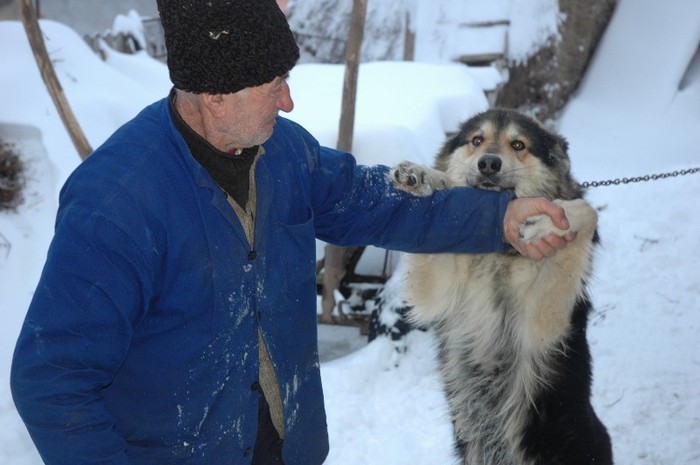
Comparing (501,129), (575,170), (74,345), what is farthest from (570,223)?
(575,170)

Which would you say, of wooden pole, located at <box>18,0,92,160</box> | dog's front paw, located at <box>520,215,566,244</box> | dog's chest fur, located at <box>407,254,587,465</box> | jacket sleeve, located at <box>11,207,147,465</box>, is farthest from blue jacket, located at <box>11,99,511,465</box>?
wooden pole, located at <box>18,0,92,160</box>

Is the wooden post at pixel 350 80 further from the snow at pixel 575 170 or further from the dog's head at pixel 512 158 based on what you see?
the dog's head at pixel 512 158

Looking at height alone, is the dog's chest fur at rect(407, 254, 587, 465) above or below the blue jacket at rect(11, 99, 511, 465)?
below

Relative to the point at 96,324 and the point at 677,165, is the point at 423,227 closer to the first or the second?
the point at 96,324

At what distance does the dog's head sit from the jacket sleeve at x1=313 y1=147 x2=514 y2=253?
47 centimetres

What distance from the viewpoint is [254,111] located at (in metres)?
1.89

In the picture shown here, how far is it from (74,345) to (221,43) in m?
0.86

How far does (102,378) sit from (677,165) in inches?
311

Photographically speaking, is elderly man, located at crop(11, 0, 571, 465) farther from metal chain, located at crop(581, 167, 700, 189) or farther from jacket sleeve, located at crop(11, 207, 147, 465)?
metal chain, located at crop(581, 167, 700, 189)

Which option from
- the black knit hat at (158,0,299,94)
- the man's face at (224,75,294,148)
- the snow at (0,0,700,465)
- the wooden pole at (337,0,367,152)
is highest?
the black knit hat at (158,0,299,94)

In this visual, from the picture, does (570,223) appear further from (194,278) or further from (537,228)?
(194,278)

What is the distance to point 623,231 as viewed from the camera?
6.73 m

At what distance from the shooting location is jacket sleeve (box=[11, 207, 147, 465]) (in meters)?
1.54

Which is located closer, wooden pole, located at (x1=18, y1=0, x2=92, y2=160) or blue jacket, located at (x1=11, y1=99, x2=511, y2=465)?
blue jacket, located at (x1=11, y1=99, x2=511, y2=465)
